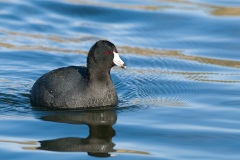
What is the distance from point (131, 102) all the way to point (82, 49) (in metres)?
3.78

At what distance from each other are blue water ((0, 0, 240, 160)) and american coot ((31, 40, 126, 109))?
0.17 meters

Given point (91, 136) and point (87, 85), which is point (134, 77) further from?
point (91, 136)

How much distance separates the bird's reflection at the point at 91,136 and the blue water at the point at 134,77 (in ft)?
0.04

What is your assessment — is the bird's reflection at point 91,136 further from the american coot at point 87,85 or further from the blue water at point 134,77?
the american coot at point 87,85

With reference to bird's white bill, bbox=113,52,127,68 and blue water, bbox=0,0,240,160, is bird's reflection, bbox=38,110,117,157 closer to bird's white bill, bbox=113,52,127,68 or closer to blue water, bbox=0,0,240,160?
blue water, bbox=0,0,240,160

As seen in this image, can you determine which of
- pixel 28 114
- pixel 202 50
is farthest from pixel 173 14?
pixel 28 114

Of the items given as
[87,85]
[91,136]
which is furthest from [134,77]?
[91,136]

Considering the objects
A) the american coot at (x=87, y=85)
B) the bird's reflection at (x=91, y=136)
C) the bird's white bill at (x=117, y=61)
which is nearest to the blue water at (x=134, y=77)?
the bird's reflection at (x=91, y=136)

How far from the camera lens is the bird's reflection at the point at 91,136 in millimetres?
8773

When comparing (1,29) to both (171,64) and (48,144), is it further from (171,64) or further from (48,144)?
(48,144)

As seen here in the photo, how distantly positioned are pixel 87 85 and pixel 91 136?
1414mm

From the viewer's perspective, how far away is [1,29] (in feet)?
53.6

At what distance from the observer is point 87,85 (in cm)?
1062

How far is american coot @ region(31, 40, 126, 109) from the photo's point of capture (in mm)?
10531
